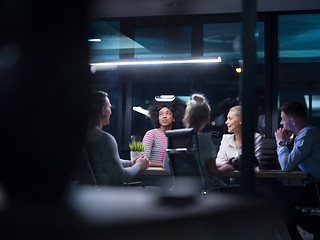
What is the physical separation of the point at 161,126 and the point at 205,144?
5.31 ft

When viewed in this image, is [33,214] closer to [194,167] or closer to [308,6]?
[194,167]

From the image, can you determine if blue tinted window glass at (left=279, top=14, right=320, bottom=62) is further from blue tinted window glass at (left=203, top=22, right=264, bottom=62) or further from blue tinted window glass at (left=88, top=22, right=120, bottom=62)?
blue tinted window glass at (left=88, top=22, right=120, bottom=62)

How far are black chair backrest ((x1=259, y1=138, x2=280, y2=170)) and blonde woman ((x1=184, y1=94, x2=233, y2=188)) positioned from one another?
2.92 feet

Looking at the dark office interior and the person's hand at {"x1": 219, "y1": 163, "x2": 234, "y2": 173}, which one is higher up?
the dark office interior

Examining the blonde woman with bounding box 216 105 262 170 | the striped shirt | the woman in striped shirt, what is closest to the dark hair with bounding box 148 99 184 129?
the woman in striped shirt

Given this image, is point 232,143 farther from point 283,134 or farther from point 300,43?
point 300,43

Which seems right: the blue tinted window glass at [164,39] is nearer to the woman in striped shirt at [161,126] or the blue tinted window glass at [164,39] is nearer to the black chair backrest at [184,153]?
the woman in striped shirt at [161,126]

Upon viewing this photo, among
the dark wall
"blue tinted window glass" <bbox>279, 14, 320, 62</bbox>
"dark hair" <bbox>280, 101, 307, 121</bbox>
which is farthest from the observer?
"blue tinted window glass" <bbox>279, 14, 320, 62</bbox>

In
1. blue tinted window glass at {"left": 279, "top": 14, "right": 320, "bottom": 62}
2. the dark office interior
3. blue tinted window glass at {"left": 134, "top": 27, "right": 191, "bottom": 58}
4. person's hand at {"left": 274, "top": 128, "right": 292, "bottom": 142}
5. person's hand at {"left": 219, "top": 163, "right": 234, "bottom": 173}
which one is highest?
blue tinted window glass at {"left": 279, "top": 14, "right": 320, "bottom": 62}

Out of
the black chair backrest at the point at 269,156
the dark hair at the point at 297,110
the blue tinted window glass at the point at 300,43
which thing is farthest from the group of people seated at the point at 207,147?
the blue tinted window glass at the point at 300,43

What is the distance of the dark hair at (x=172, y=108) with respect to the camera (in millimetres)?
5477

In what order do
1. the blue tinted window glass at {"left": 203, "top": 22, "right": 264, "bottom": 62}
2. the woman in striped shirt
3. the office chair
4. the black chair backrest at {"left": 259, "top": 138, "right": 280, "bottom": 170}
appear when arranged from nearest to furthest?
the office chair
the black chair backrest at {"left": 259, "top": 138, "right": 280, "bottom": 170}
the woman in striped shirt
the blue tinted window glass at {"left": 203, "top": 22, "right": 264, "bottom": 62}

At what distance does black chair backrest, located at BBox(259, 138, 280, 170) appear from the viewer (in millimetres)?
4367

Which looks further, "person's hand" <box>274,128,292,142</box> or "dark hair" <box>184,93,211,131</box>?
"person's hand" <box>274,128,292,142</box>
